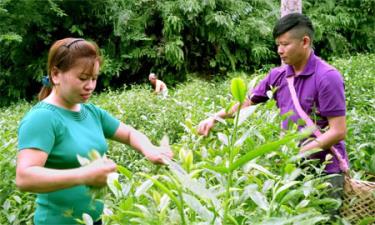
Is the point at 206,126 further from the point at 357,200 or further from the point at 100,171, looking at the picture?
the point at 100,171

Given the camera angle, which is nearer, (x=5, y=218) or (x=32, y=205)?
(x=5, y=218)

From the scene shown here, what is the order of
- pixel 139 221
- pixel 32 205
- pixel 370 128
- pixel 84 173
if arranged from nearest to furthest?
1. pixel 139 221
2. pixel 84 173
3. pixel 32 205
4. pixel 370 128

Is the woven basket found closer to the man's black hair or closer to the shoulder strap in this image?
the shoulder strap

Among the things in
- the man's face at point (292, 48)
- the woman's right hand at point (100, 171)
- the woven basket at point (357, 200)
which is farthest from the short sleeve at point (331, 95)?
the woman's right hand at point (100, 171)

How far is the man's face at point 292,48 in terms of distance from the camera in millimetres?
2381

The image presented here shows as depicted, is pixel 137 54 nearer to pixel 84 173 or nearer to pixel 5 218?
pixel 5 218

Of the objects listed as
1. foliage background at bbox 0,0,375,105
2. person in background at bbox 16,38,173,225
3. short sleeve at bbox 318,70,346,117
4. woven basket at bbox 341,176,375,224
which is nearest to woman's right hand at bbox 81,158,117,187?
person in background at bbox 16,38,173,225

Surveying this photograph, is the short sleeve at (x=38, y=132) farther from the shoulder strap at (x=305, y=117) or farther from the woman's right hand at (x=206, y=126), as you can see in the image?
the shoulder strap at (x=305, y=117)

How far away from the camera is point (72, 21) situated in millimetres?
11555

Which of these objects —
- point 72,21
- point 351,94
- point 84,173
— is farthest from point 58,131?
point 72,21

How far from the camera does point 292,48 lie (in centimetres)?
239

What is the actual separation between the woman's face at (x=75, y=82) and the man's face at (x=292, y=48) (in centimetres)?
101

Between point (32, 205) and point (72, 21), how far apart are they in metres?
9.79

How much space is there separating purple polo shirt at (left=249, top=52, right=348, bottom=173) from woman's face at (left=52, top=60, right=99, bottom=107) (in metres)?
0.83
